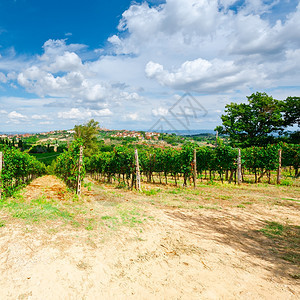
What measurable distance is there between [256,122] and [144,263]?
2997cm

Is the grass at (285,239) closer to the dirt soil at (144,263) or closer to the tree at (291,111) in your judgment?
the dirt soil at (144,263)

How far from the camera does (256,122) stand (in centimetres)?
2775

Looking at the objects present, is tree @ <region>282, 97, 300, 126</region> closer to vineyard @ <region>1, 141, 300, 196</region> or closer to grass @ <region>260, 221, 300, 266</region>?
vineyard @ <region>1, 141, 300, 196</region>

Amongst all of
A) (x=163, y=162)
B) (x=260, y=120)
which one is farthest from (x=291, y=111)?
(x=163, y=162)

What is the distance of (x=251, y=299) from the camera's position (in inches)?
104

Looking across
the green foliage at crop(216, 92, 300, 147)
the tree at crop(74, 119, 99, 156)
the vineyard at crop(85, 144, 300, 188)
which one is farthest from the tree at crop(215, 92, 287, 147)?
the tree at crop(74, 119, 99, 156)

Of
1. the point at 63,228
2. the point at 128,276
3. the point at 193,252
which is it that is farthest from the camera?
the point at 63,228

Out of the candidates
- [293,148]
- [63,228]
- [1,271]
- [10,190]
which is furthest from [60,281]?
[293,148]

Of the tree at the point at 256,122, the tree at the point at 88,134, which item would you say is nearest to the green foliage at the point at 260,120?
the tree at the point at 256,122

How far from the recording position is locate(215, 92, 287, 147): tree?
27172 millimetres

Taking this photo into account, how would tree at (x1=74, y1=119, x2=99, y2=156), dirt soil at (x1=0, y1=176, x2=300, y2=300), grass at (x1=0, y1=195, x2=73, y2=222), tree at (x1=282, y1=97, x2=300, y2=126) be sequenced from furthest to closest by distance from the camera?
1. tree at (x1=74, y1=119, x2=99, y2=156)
2. tree at (x1=282, y1=97, x2=300, y2=126)
3. grass at (x1=0, y1=195, x2=73, y2=222)
4. dirt soil at (x1=0, y1=176, x2=300, y2=300)

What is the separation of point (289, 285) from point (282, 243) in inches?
63.4

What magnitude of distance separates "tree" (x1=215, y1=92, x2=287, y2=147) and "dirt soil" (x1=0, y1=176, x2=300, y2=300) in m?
25.5

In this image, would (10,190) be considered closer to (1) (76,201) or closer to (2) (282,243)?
(1) (76,201)
